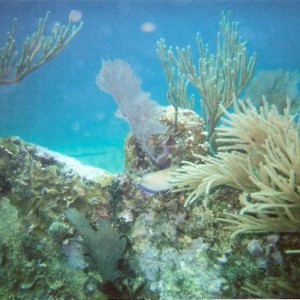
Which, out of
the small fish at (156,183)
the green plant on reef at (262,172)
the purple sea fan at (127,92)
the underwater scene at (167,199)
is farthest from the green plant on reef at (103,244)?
the purple sea fan at (127,92)

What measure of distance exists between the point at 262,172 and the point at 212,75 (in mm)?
3173

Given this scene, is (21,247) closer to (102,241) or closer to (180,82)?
(102,241)

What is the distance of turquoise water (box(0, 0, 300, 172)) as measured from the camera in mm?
26172

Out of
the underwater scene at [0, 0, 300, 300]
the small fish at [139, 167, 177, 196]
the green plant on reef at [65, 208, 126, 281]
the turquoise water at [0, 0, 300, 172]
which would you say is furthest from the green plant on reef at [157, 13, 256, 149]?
the turquoise water at [0, 0, 300, 172]

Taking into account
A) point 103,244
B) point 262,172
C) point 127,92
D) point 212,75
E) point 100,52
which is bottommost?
point 103,244

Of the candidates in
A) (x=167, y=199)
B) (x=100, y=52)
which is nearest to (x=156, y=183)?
(x=167, y=199)

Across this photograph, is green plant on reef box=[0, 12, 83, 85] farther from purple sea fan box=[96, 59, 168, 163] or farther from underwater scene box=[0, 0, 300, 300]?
purple sea fan box=[96, 59, 168, 163]

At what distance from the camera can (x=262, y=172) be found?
239 cm

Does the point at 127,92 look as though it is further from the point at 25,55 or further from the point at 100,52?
the point at 100,52

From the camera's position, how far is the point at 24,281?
3264 millimetres

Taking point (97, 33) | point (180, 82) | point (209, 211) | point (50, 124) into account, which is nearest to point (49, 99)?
point (50, 124)

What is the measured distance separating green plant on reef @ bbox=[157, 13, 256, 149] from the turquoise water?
8.53m

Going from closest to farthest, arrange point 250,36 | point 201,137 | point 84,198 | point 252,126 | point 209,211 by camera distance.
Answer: point 252,126
point 209,211
point 201,137
point 84,198
point 250,36

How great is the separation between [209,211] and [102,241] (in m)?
1.27
